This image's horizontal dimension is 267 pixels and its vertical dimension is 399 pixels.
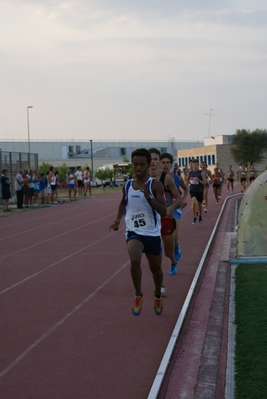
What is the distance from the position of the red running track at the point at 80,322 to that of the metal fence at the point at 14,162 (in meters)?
16.3

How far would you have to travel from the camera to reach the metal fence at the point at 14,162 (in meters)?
30.9

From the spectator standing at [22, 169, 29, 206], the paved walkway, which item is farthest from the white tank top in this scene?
the spectator standing at [22, 169, 29, 206]

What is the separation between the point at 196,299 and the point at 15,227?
12.4m

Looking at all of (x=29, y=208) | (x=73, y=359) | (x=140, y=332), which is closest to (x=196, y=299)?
(x=140, y=332)

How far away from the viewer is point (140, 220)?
7.36m

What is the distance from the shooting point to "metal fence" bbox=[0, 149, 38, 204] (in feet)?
101

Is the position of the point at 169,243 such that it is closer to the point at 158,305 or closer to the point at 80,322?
the point at 158,305

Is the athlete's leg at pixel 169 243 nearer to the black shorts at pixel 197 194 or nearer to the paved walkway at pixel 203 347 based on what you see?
the paved walkway at pixel 203 347

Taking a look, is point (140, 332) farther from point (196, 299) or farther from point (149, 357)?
point (196, 299)

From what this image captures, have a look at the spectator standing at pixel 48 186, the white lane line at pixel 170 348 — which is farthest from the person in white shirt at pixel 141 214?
the spectator standing at pixel 48 186

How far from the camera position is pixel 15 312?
8219mm

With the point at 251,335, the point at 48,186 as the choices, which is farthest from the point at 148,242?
the point at 48,186

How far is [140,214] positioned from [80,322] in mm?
1462

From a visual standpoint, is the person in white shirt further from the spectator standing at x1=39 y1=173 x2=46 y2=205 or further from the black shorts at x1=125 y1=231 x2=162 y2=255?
the spectator standing at x1=39 y1=173 x2=46 y2=205
